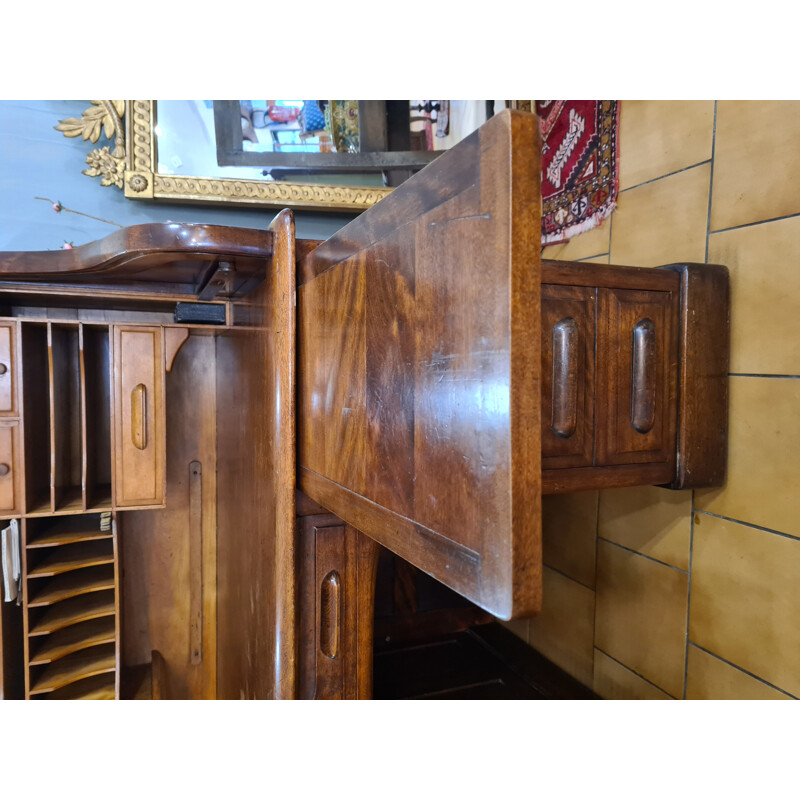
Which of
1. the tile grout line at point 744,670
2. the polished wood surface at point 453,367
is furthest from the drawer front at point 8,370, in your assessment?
the tile grout line at point 744,670

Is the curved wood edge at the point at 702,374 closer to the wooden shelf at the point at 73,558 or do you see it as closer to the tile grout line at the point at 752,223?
the tile grout line at the point at 752,223

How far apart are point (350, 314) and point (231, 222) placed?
125 cm

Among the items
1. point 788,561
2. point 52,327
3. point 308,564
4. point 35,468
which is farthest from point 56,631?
point 788,561

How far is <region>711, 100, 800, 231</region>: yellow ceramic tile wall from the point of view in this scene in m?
0.82

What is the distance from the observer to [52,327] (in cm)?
130

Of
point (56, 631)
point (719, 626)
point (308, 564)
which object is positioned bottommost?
point (56, 631)

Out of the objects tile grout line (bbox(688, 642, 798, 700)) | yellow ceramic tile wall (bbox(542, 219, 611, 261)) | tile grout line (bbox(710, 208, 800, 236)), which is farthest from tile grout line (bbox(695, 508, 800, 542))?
yellow ceramic tile wall (bbox(542, 219, 611, 261))

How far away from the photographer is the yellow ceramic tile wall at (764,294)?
0.82 meters

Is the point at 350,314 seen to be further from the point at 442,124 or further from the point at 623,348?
the point at 442,124

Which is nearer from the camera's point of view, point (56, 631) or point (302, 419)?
point (302, 419)

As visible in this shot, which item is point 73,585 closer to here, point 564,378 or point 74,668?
point 74,668

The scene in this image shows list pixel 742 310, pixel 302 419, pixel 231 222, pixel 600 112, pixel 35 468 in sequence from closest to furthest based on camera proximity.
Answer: pixel 302 419 < pixel 742 310 < pixel 600 112 < pixel 35 468 < pixel 231 222

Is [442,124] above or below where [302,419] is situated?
above

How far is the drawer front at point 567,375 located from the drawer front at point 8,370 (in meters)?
1.20
